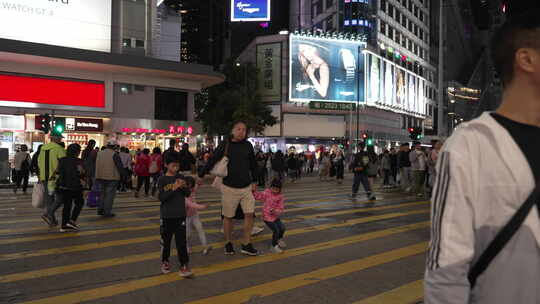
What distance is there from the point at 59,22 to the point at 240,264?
1112 inches

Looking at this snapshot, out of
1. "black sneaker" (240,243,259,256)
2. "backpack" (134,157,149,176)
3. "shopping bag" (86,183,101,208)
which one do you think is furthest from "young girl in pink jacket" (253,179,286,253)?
"backpack" (134,157,149,176)

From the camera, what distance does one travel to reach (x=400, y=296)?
528 centimetres

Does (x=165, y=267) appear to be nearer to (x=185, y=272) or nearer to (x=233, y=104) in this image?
(x=185, y=272)

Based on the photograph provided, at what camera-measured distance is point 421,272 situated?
6.38 m

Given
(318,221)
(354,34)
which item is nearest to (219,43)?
(354,34)

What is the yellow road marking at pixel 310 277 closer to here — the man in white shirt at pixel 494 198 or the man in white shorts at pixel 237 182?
the man in white shorts at pixel 237 182

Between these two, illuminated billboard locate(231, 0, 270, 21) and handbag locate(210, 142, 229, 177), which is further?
illuminated billboard locate(231, 0, 270, 21)

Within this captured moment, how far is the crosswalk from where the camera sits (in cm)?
529

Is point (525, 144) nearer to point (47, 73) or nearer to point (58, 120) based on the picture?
point (58, 120)

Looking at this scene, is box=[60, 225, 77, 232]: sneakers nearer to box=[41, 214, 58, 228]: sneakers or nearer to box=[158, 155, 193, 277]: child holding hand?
box=[41, 214, 58, 228]: sneakers

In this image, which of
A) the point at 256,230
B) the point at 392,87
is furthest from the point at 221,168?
the point at 392,87

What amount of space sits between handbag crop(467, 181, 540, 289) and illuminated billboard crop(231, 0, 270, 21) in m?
56.9

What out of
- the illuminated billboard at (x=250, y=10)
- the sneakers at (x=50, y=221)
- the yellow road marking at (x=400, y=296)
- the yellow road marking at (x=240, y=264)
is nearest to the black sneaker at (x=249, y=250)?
the yellow road marking at (x=240, y=264)

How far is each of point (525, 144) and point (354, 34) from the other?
6299 centimetres
